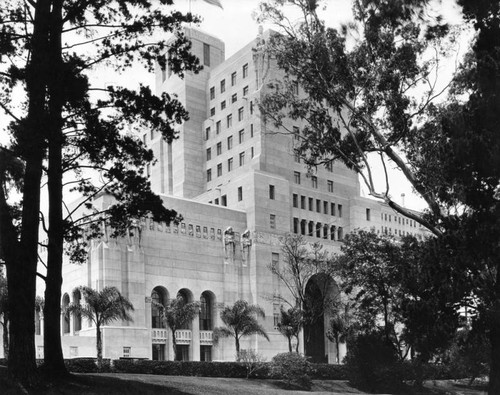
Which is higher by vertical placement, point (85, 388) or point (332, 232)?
point (332, 232)

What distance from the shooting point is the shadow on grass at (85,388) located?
16.3 m

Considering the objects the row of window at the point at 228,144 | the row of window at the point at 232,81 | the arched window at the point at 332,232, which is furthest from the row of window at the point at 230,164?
the arched window at the point at 332,232

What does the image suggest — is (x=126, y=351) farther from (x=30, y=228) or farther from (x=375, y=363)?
(x=30, y=228)

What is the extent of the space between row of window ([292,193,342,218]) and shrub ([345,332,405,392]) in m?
32.6

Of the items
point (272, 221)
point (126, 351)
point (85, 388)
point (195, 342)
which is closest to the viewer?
point (85, 388)

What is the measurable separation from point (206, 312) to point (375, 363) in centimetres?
2640

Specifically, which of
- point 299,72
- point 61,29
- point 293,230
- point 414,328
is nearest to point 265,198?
point 293,230

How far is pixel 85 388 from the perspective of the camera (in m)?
18.0

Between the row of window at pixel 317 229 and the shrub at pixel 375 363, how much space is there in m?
31.1

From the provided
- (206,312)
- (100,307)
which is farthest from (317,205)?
(100,307)

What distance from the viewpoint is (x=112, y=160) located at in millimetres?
20297

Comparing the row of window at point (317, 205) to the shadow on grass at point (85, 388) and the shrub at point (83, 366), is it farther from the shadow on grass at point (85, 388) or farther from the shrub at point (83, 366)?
the shadow on grass at point (85, 388)

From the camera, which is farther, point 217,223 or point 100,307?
point 217,223

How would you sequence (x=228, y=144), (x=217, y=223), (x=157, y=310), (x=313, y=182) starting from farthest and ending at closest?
(x=228, y=144)
(x=313, y=182)
(x=217, y=223)
(x=157, y=310)
